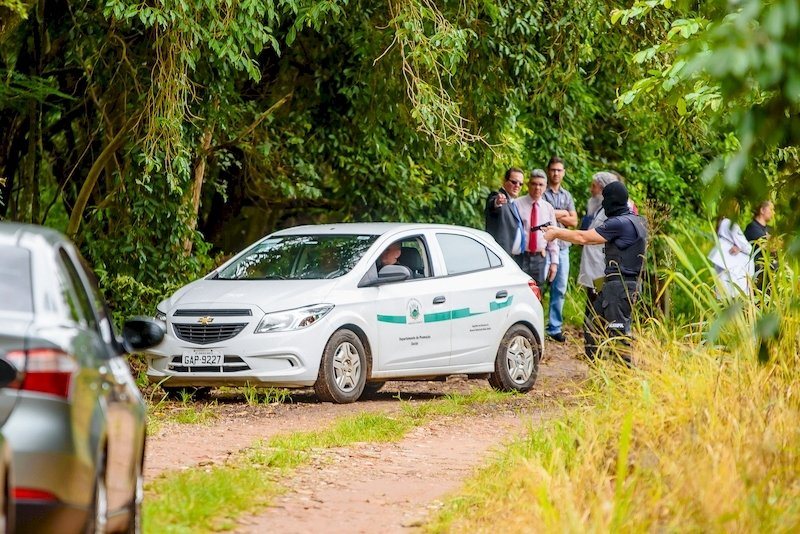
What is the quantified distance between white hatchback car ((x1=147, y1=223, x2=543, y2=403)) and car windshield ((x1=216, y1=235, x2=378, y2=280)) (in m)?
0.01

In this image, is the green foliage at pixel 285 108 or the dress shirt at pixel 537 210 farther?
the dress shirt at pixel 537 210

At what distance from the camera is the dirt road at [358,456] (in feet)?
26.5

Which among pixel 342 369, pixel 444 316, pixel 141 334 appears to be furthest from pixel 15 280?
pixel 444 316

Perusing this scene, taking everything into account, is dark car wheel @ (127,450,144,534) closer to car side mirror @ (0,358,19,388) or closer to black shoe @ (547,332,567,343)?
car side mirror @ (0,358,19,388)

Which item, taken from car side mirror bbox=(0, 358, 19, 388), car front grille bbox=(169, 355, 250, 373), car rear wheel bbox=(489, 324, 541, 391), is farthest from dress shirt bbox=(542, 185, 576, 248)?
car side mirror bbox=(0, 358, 19, 388)

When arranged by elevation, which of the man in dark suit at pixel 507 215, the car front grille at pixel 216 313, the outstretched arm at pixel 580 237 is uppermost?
the man in dark suit at pixel 507 215

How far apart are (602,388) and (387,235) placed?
5051mm

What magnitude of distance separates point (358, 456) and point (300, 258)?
13.8 ft

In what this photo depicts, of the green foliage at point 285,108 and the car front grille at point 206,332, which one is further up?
the green foliage at point 285,108

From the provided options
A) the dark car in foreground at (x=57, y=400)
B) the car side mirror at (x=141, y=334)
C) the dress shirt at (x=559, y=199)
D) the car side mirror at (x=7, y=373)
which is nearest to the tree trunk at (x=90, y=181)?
the dress shirt at (x=559, y=199)

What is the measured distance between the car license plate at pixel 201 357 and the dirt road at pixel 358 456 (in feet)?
1.48

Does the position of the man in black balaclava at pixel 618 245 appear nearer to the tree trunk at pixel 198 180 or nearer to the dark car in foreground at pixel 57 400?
the tree trunk at pixel 198 180

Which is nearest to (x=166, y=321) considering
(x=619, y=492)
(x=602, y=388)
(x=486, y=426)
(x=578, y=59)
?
(x=486, y=426)

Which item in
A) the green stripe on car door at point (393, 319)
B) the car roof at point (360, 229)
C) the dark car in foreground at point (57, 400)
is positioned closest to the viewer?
the dark car in foreground at point (57, 400)
